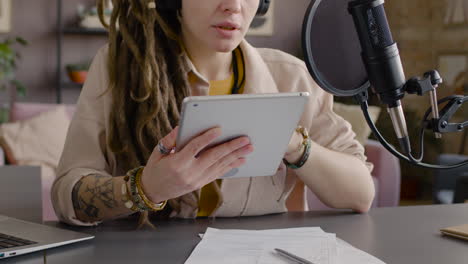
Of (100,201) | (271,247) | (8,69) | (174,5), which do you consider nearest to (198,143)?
(271,247)

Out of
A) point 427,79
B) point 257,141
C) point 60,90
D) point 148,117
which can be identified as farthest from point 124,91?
point 60,90

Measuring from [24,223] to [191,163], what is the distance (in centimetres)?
32

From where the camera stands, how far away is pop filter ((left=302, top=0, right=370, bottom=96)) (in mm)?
645

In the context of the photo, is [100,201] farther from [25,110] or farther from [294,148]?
[25,110]

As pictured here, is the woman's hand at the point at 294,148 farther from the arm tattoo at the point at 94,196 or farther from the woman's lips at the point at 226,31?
the arm tattoo at the point at 94,196

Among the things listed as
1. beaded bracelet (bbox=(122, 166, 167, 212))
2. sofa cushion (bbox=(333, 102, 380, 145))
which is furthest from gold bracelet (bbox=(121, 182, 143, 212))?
sofa cushion (bbox=(333, 102, 380, 145))

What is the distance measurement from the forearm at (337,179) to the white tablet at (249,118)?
0.90 ft

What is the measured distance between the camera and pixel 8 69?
4.18 meters

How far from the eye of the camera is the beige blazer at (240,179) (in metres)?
1.16

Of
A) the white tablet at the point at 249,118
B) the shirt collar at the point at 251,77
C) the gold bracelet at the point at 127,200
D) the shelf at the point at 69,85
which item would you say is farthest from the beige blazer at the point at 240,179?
the shelf at the point at 69,85

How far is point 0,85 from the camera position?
455cm

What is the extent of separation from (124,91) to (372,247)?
60 cm

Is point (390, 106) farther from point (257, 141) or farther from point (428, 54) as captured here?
point (428, 54)

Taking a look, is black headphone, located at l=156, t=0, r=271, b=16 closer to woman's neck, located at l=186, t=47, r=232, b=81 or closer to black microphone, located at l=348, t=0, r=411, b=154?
woman's neck, located at l=186, t=47, r=232, b=81
